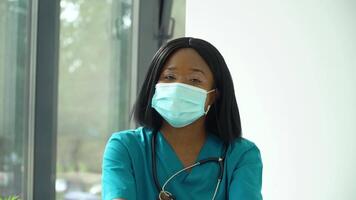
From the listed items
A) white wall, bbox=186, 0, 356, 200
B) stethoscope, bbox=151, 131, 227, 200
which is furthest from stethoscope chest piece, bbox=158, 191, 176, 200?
white wall, bbox=186, 0, 356, 200

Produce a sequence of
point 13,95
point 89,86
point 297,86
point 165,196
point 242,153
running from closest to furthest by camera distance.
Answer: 1. point 165,196
2. point 242,153
3. point 297,86
4. point 13,95
5. point 89,86

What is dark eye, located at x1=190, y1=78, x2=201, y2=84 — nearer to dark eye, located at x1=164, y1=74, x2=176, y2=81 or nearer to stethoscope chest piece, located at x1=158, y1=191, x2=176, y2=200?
dark eye, located at x1=164, y1=74, x2=176, y2=81

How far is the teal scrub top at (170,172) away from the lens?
139 cm

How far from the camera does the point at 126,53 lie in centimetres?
285

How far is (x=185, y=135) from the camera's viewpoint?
60.9 inches

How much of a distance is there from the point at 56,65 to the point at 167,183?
103 centimetres

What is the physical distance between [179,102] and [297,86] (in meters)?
0.68

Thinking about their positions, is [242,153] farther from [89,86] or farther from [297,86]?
[89,86]

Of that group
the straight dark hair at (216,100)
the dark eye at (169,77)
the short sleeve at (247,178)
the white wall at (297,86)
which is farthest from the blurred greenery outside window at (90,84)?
the short sleeve at (247,178)

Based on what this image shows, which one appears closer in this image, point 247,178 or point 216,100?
point 247,178

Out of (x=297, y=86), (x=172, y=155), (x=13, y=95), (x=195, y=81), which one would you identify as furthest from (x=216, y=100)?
(x=13, y=95)

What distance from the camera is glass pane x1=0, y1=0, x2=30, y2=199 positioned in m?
2.10

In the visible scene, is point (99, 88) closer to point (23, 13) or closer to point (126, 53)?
point (126, 53)

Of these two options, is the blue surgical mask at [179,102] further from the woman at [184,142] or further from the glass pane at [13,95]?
the glass pane at [13,95]
